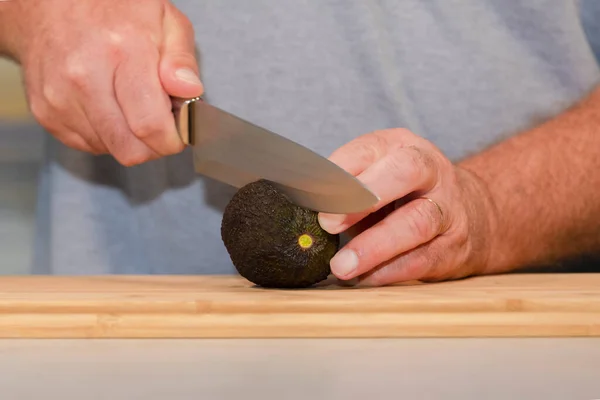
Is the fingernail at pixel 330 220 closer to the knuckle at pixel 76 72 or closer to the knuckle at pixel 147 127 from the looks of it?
the knuckle at pixel 147 127

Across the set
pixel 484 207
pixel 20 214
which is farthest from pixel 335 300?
pixel 20 214

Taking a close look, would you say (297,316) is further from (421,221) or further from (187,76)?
(187,76)

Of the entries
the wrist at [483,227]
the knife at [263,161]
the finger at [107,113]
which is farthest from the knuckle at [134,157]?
the wrist at [483,227]

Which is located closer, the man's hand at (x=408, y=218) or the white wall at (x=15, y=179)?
the man's hand at (x=408, y=218)

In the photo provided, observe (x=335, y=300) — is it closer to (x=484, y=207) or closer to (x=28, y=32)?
(x=484, y=207)

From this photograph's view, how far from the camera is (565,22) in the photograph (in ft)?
5.97

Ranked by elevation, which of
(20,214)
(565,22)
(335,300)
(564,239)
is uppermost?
(565,22)

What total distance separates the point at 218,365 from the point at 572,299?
51 cm

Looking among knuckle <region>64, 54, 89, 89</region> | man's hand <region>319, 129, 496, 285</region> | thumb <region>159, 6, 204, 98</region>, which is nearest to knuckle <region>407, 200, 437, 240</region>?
man's hand <region>319, 129, 496, 285</region>

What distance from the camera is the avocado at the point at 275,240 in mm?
1280

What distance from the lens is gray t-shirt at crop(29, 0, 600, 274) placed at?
178 cm

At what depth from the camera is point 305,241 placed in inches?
50.8

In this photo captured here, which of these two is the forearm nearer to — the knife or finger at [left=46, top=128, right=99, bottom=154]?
the knife

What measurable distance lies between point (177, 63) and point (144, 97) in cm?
8
